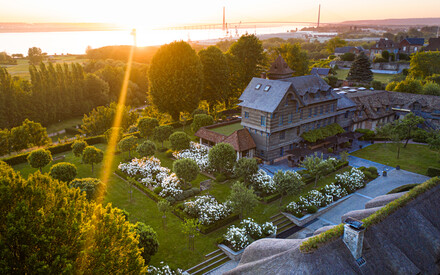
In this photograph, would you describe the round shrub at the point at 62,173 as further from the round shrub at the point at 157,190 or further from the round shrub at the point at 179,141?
the round shrub at the point at 179,141

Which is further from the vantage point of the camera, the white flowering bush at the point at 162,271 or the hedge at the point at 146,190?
the hedge at the point at 146,190

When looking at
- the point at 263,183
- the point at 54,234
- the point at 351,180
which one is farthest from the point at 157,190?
the point at 351,180

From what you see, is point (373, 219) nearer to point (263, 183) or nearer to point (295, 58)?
point (263, 183)

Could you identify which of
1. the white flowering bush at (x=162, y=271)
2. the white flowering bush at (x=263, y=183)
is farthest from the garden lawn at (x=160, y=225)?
the white flowering bush at (x=263, y=183)

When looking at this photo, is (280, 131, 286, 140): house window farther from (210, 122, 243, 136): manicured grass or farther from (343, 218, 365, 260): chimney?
(343, 218, 365, 260): chimney

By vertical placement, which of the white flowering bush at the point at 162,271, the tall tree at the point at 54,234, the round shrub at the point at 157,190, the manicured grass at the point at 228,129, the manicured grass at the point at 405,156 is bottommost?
the manicured grass at the point at 405,156

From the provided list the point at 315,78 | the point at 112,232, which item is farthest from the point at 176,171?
the point at 315,78

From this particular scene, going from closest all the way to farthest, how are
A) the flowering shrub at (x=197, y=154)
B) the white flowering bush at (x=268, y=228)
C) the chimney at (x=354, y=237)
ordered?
the chimney at (x=354, y=237), the white flowering bush at (x=268, y=228), the flowering shrub at (x=197, y=154)

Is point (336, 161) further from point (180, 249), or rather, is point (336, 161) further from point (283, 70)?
point (180, 249)
